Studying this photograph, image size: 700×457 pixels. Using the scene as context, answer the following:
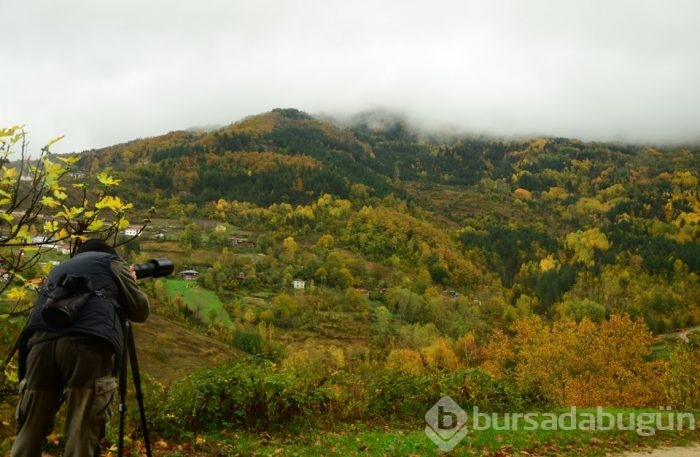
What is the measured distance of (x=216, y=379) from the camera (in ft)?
25.9

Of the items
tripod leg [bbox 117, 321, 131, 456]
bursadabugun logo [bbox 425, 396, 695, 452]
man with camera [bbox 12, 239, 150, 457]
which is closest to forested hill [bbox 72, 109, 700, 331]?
bursadabugun logo [bbox 425, 396, 695, 452]

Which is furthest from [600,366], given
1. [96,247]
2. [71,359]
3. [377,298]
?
[377,298]

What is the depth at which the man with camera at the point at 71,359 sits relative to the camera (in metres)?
3.09

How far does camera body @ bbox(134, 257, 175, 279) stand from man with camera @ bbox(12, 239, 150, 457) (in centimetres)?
54

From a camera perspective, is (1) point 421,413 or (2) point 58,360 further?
(1) point 421,413

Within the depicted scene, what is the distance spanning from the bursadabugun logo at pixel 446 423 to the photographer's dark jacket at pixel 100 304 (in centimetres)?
578

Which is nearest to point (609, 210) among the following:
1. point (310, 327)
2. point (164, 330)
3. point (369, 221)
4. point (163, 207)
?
point (369, 221)

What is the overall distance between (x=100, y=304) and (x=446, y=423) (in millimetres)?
8169

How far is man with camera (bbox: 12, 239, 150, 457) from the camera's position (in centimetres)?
309

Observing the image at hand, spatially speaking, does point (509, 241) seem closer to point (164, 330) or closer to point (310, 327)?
point (310, 327)

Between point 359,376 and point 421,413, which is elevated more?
point 359,376

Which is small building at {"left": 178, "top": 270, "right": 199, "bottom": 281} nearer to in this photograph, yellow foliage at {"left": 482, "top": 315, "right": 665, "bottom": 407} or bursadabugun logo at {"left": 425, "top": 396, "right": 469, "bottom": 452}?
yellow foliage at {"left": 482, "top": 315, "right": 665, "bottom": 407}

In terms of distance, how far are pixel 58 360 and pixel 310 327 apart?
270 feet

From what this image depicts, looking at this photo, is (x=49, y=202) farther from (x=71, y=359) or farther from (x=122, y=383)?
(x=122, y=383)
